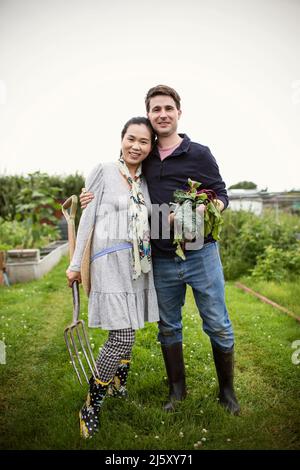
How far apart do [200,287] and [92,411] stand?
1074 mm

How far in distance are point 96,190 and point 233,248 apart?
5.36 meters

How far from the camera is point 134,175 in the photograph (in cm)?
268

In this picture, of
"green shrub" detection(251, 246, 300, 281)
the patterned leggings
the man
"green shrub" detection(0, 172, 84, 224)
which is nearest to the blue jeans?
the man

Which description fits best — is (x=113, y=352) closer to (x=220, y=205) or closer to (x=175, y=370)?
(x=175, y=370)

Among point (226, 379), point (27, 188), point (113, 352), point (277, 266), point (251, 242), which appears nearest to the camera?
point (113, 352)

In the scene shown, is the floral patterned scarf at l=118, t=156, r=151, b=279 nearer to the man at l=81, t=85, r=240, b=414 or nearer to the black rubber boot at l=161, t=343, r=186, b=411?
the man at l=81, t=85, r=240, b=414

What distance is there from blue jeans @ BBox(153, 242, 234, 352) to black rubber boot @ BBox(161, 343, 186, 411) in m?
0.16

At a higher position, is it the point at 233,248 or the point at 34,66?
the point at 34,66

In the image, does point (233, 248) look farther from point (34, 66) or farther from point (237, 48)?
point (34, 66)

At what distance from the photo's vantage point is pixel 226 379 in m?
2.79

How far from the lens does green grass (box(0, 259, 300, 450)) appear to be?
7.83 feet

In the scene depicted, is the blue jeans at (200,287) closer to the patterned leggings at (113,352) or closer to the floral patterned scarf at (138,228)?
the floral patterned scarf at (138,228)

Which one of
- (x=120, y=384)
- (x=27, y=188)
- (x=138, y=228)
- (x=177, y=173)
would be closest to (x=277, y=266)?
(x=120, y=384)

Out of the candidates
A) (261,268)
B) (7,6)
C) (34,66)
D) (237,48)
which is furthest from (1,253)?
(237,48)
